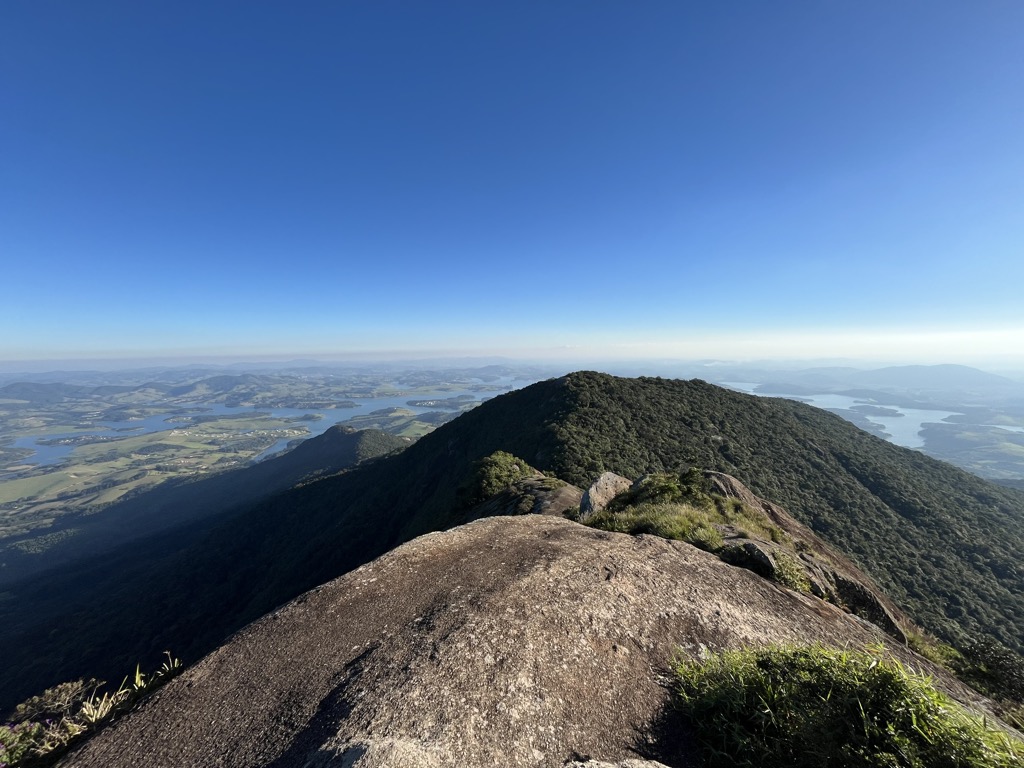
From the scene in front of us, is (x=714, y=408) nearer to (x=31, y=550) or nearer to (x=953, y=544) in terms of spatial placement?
(x=953, y=544)

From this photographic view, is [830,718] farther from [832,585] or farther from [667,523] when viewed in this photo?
[832,585]

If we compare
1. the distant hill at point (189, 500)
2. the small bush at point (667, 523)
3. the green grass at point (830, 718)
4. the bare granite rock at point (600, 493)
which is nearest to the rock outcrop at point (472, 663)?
the green grass at point (830, 718)

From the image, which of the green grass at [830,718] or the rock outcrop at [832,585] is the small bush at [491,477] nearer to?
the rock outcrop at [832,585]

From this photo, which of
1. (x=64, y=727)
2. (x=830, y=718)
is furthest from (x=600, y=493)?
(x=64, y=727)

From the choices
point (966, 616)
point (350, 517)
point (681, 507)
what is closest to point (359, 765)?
point (681, 507)

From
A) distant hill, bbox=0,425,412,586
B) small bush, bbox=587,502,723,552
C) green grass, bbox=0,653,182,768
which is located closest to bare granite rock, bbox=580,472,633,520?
small bush, bbox=587,502,723,552
